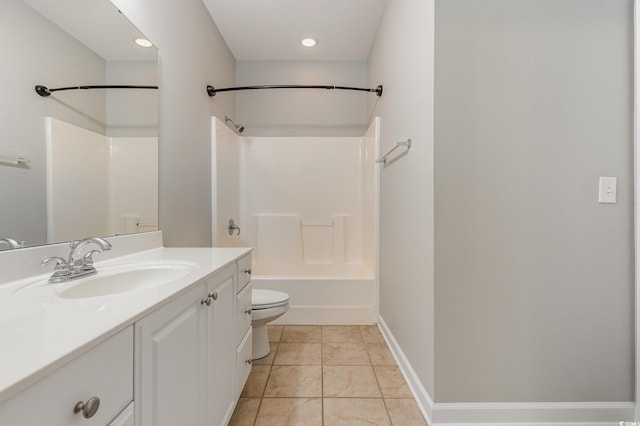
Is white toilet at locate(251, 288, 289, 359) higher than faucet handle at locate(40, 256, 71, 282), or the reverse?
faucet handle at locate(40, 256, 71, 282)

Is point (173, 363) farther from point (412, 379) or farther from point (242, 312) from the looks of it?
point (412, 379)

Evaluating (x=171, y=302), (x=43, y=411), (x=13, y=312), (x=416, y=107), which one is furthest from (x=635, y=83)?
(x=13, y=312)

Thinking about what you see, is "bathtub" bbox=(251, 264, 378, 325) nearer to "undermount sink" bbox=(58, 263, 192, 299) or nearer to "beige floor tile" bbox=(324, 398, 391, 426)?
"beige floor tile" bbox=(324, 398, 391, 426)

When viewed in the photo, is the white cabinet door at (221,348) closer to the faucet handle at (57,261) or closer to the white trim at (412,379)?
the faucet handle at (57,261)

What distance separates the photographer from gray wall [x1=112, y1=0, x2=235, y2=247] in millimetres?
1630

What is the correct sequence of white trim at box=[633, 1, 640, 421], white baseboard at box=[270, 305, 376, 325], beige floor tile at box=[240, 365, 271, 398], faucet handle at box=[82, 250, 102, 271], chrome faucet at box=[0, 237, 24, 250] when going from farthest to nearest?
white baseboard at box=[270, 305, 376, 325] → beige floor tile at box=[240, 365, 271, 398] → white trim at box=[633, 1, 640, 421] → faucet handle at box=[82, 250, 102, 271] → chrome faucet at box=[0, 237, 24, 250]

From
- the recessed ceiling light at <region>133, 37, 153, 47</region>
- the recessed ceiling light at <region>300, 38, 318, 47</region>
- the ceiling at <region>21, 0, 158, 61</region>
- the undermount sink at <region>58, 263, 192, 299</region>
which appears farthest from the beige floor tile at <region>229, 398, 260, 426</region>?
the recessed ceiling light at <region>300, 38, 318, 47</region>

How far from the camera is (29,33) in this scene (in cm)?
94

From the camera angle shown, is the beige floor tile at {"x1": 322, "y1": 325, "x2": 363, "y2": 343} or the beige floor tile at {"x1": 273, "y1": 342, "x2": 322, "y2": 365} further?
the beige floor tile at {"x1": 322, "y1": 325, "x2": 363, "y2": 343}

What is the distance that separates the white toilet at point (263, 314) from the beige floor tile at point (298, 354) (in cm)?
11

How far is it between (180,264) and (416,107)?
52.8 inches

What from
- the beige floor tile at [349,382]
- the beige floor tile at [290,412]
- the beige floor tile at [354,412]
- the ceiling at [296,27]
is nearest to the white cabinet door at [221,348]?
the beige floor tile at [290,412]

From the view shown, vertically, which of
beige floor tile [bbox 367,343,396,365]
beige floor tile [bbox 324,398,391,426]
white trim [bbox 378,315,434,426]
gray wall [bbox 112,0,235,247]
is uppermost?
gray wall [bbox 112,0,235,247]

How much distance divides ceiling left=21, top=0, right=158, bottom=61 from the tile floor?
1.74 metres
